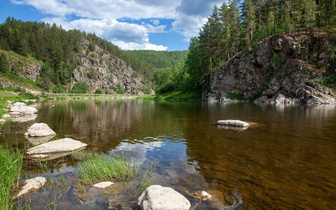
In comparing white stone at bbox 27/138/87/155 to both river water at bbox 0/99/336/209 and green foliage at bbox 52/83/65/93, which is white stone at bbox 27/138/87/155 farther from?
green foliage at bbox 52/83/65/93

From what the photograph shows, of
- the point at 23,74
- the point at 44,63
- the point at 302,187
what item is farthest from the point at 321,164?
the point at 44,63

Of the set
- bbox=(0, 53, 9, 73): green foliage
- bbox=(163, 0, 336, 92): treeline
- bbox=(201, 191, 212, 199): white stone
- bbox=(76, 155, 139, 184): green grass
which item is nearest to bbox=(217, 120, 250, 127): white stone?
bbox=(76, 155, 139, 184): green grass

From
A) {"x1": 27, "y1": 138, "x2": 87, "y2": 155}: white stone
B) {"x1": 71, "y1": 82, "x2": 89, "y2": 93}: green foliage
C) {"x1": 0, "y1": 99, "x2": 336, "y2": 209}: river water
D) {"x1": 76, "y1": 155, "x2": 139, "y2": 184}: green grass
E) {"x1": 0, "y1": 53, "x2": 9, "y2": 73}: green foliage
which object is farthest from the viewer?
{"x1": 71, "y1": 82, "x2": 89, "y2": 93}: green foliage

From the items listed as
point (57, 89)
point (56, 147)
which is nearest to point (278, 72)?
point (56, 147)

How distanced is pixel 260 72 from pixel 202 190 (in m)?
67.1

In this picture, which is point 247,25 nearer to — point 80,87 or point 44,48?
point 80,87

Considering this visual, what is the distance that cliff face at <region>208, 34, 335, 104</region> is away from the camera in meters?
50.6

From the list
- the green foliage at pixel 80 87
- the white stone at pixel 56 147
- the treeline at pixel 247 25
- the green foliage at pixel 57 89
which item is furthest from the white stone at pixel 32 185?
the green foliage at pixel 80 87

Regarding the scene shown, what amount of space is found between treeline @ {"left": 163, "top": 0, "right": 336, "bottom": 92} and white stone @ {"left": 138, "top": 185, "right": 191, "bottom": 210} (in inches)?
2619

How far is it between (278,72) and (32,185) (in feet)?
216

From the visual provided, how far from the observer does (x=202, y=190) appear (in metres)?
6.29

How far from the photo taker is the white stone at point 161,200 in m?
4.77

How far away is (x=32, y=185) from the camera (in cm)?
634

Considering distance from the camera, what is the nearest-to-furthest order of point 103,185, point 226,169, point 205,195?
point 205,195 → point 103,185 → point 226,169
